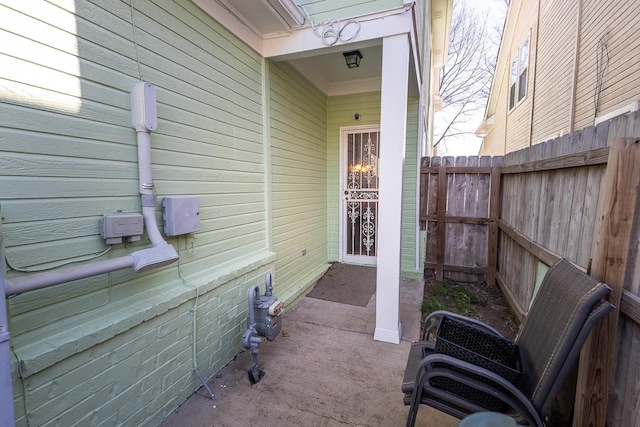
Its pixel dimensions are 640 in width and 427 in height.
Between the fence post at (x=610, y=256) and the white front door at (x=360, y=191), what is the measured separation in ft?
10.8

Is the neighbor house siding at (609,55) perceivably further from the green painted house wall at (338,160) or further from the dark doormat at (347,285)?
the dark doormat at (347,285)

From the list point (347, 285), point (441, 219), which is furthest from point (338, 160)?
point (347, 285)

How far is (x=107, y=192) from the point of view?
1562 millimetres

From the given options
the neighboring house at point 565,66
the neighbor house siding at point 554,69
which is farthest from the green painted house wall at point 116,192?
the neighbor house siding at point 554,69

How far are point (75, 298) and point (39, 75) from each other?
1033 mm

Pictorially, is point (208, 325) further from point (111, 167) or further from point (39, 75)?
point (39, 75)

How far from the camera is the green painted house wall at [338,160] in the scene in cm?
430

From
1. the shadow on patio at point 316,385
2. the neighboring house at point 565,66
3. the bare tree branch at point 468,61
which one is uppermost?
the bare tree branch at point 468,61

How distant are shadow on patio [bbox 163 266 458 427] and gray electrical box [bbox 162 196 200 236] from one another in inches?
46.6

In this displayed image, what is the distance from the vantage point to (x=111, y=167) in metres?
1.58

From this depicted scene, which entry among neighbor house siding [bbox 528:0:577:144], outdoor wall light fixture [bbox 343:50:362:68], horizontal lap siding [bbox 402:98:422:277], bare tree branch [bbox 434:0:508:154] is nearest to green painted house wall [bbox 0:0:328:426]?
outdoor wall light fixture [bbox 343:50:362:68]

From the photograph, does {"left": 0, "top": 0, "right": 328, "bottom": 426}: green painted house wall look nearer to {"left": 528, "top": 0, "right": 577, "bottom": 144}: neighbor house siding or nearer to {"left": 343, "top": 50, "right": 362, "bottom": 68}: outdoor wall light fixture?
{"left": 343, "top": 50, "right": 362, "bottom": 68}: outdoor wall light fixture

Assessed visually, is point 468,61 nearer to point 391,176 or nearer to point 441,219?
point 441,219

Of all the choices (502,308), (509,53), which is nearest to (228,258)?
(502,308)
